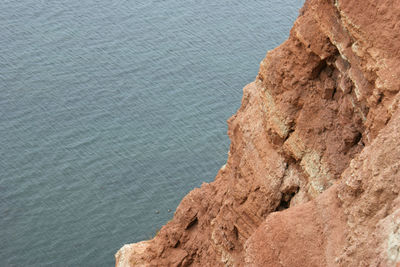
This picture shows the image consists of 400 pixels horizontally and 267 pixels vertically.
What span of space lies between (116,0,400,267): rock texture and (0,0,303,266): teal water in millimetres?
11868

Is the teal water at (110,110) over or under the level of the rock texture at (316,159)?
over

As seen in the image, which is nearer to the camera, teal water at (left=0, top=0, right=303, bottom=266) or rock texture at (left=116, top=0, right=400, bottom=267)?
rock texture at (left=116, top=0, right=400, bottom=267)

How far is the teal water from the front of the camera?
3077cm

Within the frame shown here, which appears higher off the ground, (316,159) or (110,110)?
(110,110)

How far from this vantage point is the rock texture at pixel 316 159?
32.0 feet

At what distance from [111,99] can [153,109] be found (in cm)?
265

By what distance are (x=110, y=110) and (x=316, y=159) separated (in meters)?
25.4

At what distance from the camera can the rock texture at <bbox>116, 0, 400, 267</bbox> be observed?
9.75 metres

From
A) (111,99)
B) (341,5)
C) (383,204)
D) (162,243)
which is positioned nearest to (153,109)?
(111,99)

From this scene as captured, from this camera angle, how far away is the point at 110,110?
37938mm

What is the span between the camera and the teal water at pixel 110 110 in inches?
1211

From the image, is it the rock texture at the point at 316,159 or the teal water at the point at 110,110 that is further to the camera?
the teal water at the point at 110,110

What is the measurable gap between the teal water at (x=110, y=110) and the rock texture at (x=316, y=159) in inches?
467

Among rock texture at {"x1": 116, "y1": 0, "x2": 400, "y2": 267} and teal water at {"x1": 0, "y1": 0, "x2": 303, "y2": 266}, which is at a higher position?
teal water at {"x1": 0, "y1": 0, "x2": 303, "y2": 266}
